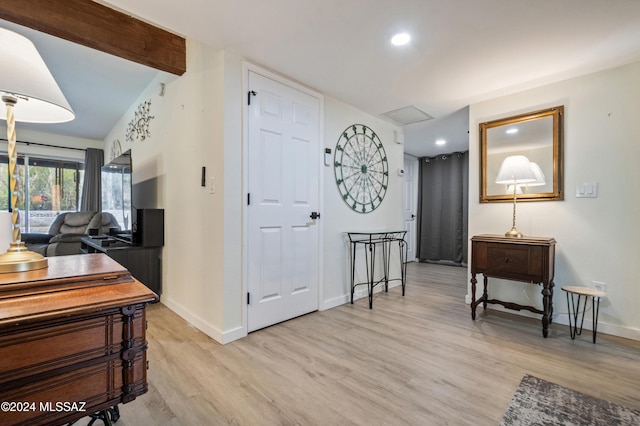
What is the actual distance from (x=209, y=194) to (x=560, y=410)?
8.38 feet

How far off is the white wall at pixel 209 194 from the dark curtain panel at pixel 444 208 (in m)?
2.80

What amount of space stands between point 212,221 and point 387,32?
1.86m

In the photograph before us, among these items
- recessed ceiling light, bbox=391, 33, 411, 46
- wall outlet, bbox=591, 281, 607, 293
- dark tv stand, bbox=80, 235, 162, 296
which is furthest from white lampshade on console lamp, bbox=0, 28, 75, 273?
wall outlet, bbox=591, 281, 607, 293

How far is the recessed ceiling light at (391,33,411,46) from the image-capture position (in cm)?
198

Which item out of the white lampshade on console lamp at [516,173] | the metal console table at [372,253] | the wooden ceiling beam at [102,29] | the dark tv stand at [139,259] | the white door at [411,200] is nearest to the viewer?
the wooden ceiling beam at [102,29]

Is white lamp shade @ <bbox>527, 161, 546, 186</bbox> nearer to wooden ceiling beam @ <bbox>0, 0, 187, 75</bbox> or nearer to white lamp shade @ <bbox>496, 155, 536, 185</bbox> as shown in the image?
white lamp shade @ <bbox>496, 155, 536, 185</bbox>

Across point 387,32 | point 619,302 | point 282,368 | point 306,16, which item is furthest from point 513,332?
point 306,16

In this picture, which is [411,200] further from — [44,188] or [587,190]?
[44,188]

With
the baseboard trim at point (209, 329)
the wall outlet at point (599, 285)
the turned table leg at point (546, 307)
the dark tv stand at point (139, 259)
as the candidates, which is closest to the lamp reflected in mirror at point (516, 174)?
the turned table leg at point (546, 307)

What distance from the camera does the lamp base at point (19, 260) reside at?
0.90 m

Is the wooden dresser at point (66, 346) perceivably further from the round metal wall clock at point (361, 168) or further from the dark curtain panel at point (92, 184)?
the dark curtain panel at point (92, 184)

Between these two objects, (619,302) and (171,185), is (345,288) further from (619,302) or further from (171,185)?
(619,302)

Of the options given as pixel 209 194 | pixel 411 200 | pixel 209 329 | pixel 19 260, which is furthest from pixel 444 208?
pixel 19 260

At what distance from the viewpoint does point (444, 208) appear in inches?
230
